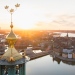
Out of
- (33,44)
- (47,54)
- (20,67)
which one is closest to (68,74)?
(47,54)

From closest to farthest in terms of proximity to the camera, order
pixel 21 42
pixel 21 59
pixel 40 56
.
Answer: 1. pixel 21 59
2. pixel 40 56
3. pixel 21 42

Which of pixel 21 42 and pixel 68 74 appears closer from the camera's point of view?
pixel 68 74

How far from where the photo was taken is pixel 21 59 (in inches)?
64.6

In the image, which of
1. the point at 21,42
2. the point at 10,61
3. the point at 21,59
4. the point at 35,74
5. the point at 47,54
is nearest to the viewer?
the point at 10,61

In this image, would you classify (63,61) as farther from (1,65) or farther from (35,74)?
(1,65)

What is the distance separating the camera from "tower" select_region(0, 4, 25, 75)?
154 centimetres

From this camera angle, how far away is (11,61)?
4.97 ft

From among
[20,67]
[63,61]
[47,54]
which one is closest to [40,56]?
[47,54]

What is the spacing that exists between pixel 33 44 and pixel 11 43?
32.5 meters

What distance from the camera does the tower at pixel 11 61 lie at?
1.54 m

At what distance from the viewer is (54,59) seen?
20641mm

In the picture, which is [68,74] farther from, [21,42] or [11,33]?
[21,42]

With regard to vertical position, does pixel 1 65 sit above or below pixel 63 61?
above

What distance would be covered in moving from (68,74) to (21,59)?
510 inches
